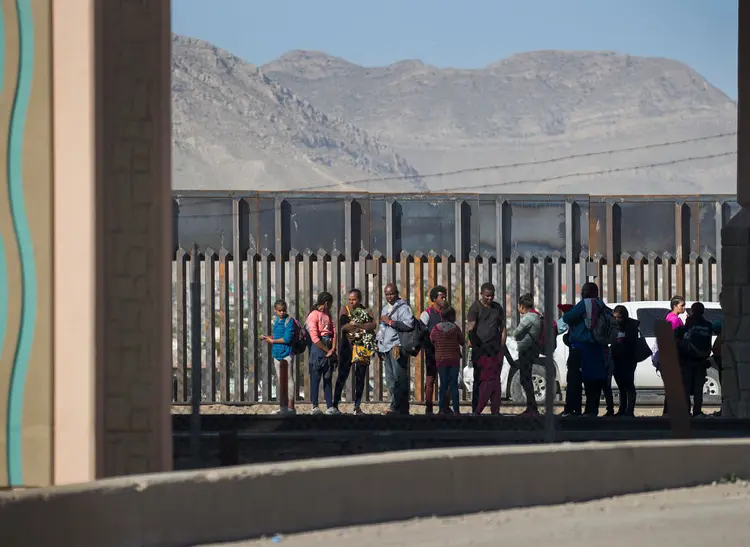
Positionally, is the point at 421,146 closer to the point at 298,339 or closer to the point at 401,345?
the point at 298,339

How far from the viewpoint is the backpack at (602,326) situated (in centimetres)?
1562

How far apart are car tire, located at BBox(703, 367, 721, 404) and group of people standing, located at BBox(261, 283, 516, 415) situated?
505 centimetres

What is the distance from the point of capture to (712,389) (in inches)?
826

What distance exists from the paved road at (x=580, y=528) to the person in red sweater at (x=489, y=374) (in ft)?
17.2

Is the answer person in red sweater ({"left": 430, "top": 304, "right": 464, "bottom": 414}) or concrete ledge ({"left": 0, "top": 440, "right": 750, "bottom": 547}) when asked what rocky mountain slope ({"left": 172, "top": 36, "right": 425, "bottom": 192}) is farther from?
concrete ledge ({"left": 0, "top": 440, "right": 750, "bottom": 547})

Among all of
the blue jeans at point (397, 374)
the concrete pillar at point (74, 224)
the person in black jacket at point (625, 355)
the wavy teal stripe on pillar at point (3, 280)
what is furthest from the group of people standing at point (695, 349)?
the wavy teal stripe on pillar at point (3, 280)

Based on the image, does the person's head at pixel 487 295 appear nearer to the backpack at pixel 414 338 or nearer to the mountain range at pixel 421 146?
the backpack at pixel 414 338

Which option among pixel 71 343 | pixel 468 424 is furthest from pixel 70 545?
pixel 468 424

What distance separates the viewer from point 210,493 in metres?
8.38

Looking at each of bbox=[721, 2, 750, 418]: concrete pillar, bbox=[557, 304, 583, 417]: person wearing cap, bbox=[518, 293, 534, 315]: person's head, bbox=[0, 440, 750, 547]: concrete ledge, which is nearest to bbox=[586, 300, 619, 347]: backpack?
bbox=[557, 304, 583, 417]: person wearing cap

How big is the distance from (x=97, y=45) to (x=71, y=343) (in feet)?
5.74

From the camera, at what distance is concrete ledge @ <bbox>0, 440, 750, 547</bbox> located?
7.67 m

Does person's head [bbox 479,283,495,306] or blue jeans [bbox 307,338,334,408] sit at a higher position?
person's head [bbox 479,283,495,306]

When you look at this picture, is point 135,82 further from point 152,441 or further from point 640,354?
point 640,354
